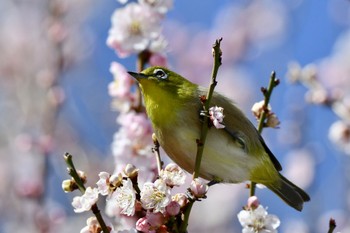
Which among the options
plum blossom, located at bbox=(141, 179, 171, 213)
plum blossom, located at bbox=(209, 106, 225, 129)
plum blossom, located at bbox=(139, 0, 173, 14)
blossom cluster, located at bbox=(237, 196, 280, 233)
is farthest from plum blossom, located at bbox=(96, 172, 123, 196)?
plum blossom, located at bbox=(139, 0, 173, 14)

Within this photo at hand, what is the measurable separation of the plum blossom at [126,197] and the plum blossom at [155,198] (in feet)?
0.13

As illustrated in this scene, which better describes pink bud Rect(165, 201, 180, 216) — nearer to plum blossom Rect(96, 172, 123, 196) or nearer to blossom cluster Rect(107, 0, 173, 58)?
plum blossom Rect(96, 172, 123, 196)

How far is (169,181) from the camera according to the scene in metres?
2.41

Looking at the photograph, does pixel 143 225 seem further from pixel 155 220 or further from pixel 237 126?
pixel 237 126

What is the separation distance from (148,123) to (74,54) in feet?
12.5

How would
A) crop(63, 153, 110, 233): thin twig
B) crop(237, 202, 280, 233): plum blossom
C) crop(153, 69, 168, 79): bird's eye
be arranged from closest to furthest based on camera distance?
crop(63, 153, 110, 233): thin twig, crop(237, 202, 280, 233): plum blossom, crop(153, 69, 168, 79): bird's eye

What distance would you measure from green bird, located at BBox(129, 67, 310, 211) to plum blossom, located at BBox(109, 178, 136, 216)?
66cm

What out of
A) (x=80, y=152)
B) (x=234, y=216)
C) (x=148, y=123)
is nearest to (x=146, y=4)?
(x=148, y=123)

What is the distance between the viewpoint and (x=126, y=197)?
7.61ft

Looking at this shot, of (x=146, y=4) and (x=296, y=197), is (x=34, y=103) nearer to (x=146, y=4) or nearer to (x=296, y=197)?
(x=146, y=4)

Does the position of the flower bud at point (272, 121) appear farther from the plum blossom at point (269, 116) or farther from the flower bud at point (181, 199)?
the flower bud at point (181, 199)

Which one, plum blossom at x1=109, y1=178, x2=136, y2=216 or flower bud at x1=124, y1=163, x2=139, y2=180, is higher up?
flower bud at x1=124, y1=163, x2=139, y2=180

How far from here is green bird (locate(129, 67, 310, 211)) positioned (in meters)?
2.97

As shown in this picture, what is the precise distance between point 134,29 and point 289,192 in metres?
1.24
